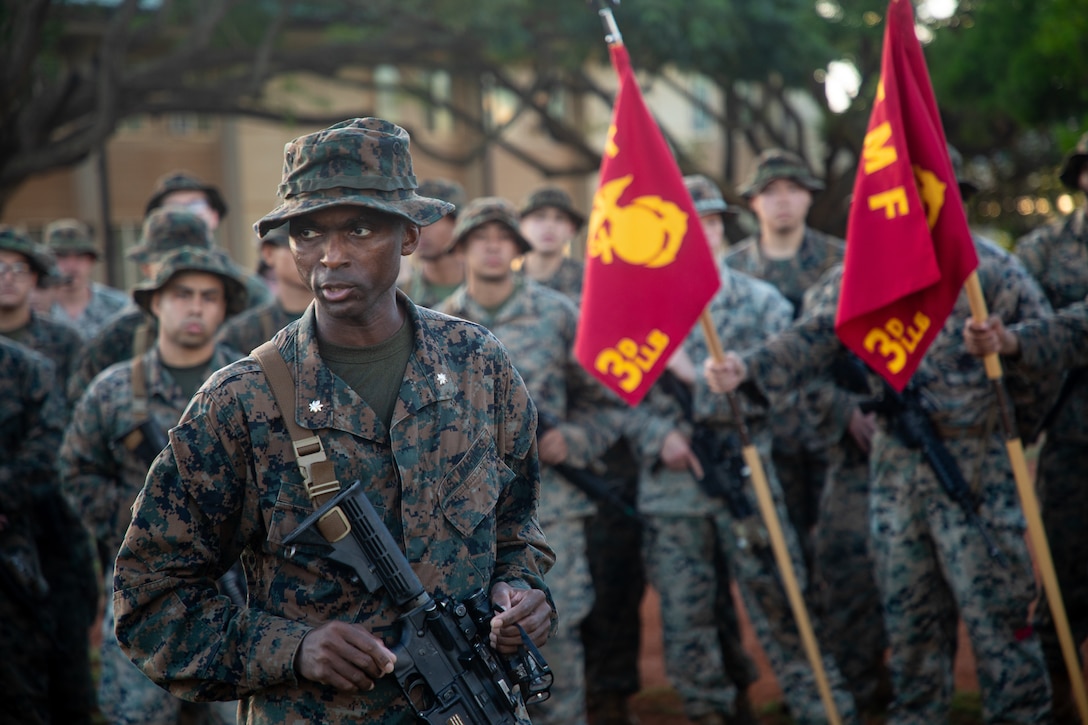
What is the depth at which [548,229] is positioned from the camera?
7.48 metres

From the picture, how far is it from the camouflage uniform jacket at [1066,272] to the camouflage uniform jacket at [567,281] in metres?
2.59

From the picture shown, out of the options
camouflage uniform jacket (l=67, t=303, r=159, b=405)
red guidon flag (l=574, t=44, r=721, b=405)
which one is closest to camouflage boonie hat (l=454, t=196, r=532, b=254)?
red guidon flag (l=574, t=44, r=721, b=405)

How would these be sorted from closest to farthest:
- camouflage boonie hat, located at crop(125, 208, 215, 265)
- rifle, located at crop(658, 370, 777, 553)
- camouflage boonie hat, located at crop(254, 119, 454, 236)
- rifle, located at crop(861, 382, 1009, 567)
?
camouflage boonie hat, located at crop(254, 119, 454, 236), rifle, located at crop(861, 382, 1009, 567), rifle, located at crop(658, 370, 777, 553), camouflage boonie hat, located at crop(125, 208, 215, 265)

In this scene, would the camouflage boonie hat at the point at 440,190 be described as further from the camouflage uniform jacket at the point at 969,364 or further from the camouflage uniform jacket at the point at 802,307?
the camouflage uniform jacket at the point at 969,364

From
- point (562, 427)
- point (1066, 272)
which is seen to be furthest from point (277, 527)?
point (1066, 272)

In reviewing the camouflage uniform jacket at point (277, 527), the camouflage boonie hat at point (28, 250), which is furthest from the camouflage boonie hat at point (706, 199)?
the camouflage uniform jacket at point (277, 527)

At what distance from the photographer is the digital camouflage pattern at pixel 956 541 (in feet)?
16.6

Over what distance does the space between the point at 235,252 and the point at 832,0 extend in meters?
14.3

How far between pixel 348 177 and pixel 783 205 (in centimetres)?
498

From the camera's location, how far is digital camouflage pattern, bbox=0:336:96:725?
224 inches

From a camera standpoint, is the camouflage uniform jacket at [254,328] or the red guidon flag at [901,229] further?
the camouflage uniform jacket at [254,328]

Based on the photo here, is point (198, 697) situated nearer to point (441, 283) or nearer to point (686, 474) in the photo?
point (686, 474)

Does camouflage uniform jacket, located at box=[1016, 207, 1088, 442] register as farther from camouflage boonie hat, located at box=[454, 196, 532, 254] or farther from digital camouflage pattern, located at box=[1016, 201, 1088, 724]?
camouflage boonie hat, located at box=[454, 196, 532, 254]

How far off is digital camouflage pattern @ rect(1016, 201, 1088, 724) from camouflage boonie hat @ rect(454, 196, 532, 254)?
274cm
